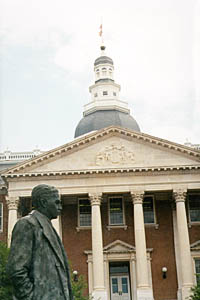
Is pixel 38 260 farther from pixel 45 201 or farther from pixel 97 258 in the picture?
pixel 97 258

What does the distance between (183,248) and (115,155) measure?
309 inches

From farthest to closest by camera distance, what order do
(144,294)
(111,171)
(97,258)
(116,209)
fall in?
(116,209) < (111,171) < (97,258) < (144,294)

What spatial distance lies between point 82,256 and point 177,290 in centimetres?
721

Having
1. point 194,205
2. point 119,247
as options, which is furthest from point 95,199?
point 194,205

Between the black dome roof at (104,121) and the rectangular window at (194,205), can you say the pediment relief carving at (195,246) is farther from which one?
the black dome roof at (104,121)

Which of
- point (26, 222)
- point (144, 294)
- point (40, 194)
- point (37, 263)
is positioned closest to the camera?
point (37, 263)

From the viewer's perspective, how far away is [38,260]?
5363mm

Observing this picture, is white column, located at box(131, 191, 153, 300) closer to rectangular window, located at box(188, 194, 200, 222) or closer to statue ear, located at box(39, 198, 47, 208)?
rectangular window, located at box(188, 194, 200, 222)

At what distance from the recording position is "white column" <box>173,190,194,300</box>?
3541 cm

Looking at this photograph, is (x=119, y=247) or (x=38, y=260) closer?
(x=38, y=260)

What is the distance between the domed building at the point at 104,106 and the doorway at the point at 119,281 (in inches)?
783

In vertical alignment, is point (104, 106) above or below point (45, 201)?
above

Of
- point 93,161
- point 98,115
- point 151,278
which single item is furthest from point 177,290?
point 98,115

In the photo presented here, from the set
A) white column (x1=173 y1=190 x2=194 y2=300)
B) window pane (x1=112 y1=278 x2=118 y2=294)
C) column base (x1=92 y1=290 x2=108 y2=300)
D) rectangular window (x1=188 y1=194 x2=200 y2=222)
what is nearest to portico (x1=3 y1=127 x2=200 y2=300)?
white column (x1=173 y1=190 x2=194 y2=300)
